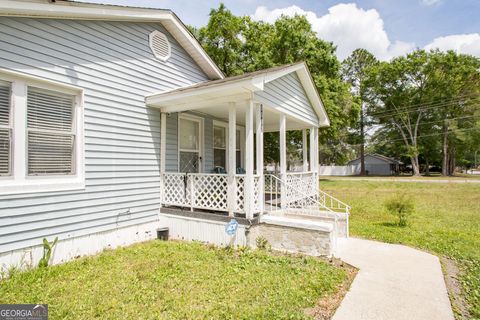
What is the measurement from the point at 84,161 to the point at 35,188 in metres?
0.97

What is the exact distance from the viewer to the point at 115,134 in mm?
5754

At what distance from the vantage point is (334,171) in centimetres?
5262

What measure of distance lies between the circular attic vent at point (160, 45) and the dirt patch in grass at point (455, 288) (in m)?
7.77

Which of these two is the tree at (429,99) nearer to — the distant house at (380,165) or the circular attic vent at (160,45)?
the distant house at (380,165)

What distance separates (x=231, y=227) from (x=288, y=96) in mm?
4071

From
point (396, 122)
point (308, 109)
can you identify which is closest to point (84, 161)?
point (308, 109)

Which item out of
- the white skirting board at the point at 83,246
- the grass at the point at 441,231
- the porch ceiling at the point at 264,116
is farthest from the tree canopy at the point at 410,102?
the white skirting board at the point at 83,246

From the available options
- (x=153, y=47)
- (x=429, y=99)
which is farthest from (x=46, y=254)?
(x=429, y=99)

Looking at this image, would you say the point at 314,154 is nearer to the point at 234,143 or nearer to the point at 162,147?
the point at 234,143

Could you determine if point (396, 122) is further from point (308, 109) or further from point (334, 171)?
point (308, 109)

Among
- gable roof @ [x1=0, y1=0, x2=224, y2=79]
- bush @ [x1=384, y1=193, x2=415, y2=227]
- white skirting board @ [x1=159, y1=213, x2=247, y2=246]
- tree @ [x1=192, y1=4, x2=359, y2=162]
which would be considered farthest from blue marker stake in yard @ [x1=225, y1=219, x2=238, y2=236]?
tree @ [x1=192, y1=4, x2=359, y2=162]

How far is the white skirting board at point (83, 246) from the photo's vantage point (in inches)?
166

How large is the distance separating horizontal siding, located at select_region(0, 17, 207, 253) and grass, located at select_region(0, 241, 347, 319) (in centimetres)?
83

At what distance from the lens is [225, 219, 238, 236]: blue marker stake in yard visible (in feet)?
18.0
